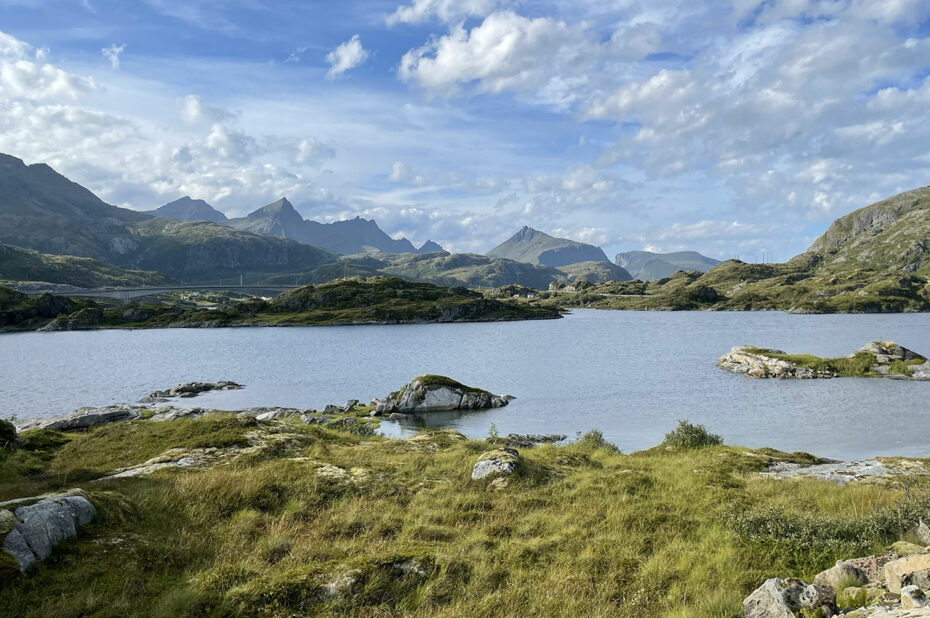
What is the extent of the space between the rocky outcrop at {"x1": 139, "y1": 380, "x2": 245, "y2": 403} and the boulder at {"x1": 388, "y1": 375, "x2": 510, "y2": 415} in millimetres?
34014

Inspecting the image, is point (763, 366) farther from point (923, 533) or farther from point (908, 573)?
point (908, 573)

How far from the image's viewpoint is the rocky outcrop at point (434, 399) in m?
63.0

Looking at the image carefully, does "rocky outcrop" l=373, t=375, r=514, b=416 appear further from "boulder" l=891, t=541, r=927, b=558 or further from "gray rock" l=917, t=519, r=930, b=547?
"boulder" l=891, t=541, r=927, b=558

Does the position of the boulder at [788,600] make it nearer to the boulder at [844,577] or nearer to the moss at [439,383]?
the boulder at [844,577]

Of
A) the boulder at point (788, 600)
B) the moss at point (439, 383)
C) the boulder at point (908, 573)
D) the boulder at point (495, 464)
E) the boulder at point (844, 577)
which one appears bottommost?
the moss at point (439, 383)

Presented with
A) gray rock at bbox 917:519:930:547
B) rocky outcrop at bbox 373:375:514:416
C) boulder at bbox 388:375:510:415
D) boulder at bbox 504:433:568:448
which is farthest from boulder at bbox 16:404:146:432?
gray rock at bbox 917:519:930:547

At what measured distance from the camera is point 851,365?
263 ft

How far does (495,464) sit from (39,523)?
Result: 1428cm

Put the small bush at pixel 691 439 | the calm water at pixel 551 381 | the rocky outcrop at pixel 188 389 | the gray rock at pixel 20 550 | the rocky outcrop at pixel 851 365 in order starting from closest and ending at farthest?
the gray rock at pixel 20 550
the small bush at pixel 691 439
the calm water at pixel 551 381
the rocky outcrop at pixel 188 389
the rocky outcrop at pixel 851 365

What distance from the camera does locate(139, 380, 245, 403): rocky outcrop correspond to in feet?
249

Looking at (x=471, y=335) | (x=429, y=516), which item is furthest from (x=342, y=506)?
(x=471, y=335)

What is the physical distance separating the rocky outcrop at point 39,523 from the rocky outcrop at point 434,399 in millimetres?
49352

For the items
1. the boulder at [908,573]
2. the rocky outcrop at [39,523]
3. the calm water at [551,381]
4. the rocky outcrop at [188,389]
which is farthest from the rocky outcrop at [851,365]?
the rocky outcrop at [39,523]

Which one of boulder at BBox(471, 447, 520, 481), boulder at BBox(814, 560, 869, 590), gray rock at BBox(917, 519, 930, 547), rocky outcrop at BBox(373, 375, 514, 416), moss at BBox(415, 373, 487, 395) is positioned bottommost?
rocky outcrop at BBox(373, 375, 514, 416)
